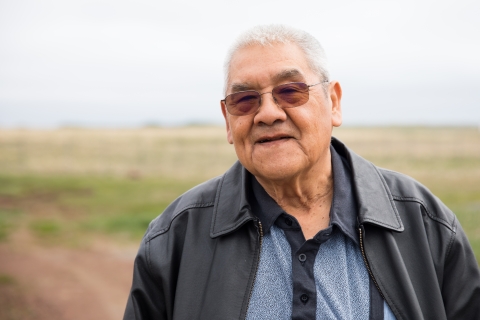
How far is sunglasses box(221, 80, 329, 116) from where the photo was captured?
7.47 feet

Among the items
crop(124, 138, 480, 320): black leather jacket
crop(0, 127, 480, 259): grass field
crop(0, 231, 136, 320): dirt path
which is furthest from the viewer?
crop(0, 127, 480, 259): grass field

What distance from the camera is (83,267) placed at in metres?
8.03

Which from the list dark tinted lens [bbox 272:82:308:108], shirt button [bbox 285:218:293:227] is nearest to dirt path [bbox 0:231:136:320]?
shirt button [bbox 285:218:293:227]

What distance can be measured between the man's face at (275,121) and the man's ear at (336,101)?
0.22m

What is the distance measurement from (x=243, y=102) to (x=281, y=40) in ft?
1.12

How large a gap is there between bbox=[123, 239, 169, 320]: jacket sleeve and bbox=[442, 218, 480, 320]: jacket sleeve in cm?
130

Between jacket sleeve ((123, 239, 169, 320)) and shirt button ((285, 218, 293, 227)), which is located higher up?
shirt button ((285, 218, 293, 227))

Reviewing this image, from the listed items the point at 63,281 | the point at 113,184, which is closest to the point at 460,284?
the point at 63,281

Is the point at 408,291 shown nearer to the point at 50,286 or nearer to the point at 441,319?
the point at 441,319

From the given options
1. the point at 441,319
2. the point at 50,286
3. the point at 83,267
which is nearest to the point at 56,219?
the point at 83,267

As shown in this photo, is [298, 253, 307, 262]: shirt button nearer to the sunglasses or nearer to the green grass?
the sunglasses

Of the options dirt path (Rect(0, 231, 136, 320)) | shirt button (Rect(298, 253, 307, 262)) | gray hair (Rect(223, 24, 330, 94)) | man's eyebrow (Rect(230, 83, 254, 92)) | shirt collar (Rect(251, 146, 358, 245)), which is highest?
gray hair (Rect(223, 24, 330, 94))

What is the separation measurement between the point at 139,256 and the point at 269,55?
1.12 meters

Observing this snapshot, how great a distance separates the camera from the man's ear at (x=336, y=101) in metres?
2.57
